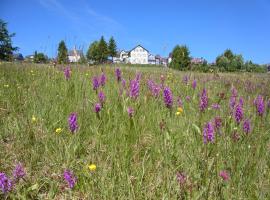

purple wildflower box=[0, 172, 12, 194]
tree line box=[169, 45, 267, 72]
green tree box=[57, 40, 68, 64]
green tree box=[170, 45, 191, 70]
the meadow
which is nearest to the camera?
purple wildflower box=[0, 172, 12, 194]

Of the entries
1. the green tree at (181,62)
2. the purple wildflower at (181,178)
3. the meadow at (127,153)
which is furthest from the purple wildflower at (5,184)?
the green tree at (181,62)

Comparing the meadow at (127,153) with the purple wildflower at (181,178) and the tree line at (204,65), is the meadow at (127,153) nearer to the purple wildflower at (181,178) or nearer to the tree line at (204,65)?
the purple wildflower at (181,178)

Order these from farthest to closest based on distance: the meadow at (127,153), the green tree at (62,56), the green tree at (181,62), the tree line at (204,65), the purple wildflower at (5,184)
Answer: the tree line at (204,65)
the green tree at (62,56)
the green tree at (181,62)
the meadow at (127,153)
the purple wildflower at (5,184)

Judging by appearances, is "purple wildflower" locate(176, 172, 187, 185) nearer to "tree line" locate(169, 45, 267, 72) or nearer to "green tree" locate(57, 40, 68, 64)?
"tree line" locate(169, 45, 267, 72)

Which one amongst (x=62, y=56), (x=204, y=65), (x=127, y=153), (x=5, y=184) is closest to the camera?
(x=5, y=184)

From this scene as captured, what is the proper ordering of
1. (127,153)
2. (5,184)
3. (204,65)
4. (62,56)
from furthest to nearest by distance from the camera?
(204,65), (62,56), (127,153), (5,184)

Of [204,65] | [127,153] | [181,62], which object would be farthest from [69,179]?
[204,65]

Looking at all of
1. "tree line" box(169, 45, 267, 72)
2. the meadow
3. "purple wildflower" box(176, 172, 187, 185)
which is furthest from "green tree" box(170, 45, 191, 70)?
"purple wildflower" box(176, 172, 187, 185)

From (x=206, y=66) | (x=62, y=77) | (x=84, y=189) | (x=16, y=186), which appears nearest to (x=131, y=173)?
(x=84, y=189)

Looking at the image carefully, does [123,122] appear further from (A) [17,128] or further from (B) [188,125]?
(A) [17,128]

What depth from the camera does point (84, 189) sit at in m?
2.31

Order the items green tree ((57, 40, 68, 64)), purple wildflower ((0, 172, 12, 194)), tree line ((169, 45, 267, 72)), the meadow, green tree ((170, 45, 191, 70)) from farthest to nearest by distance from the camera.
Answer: tree line ((169, 45, 267, 72)) < green tree ((57, 40, 68, 64)) < green tree ((170, 45, 191, 70)) < the meadow < purple wildflower ((0, 172, 12, 194))

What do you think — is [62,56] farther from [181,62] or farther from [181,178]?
[181,178]

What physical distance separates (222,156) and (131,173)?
72 centimetres
